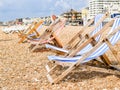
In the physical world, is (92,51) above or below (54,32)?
above

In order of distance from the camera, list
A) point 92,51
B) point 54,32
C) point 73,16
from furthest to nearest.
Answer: point 73,16, point 54,32, point 92,51

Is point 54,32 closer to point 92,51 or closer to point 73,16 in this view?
point 92,51

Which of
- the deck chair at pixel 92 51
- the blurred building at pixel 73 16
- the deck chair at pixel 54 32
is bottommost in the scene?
the blurred building at pixel 73 16

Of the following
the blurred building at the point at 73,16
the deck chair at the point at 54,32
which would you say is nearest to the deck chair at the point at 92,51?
the deck chair at the point at 54,32

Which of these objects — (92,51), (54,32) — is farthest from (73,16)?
(92,51)

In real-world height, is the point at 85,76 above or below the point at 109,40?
below

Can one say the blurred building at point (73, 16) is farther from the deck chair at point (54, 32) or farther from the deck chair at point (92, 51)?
the deck chair at point (92, 51)

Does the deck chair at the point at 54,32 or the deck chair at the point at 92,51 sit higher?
the deck chair at the point at 92,51

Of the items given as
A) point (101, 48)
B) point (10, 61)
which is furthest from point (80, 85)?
point (10, 61)

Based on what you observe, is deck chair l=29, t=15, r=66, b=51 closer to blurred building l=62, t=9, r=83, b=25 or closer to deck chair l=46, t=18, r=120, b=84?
deck chair l=46, t=18, r=120, b=84

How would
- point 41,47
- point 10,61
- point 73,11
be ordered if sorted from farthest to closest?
point 73,11 → point 41,47 → point 10,61

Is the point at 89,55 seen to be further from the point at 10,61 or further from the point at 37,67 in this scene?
the point at 10,61

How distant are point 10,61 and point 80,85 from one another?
2615 millimetres

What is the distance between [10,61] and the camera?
7.05m
